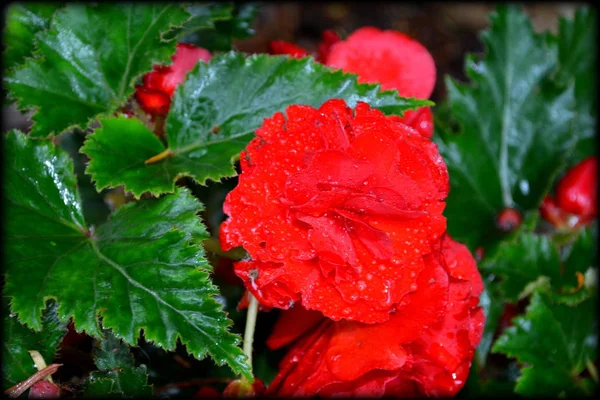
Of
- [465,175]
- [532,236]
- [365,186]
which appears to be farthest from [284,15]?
[365,186]

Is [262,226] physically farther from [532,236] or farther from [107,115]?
[532,236]

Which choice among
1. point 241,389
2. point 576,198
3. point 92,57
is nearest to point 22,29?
point 92,57

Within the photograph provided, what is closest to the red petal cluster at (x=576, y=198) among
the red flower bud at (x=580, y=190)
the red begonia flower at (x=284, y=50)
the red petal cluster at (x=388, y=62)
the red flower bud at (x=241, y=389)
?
the red flower bud at (x=580, y=190)

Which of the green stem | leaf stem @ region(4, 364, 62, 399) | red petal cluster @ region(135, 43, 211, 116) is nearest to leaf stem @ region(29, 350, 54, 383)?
leaf stem @ region(4, 364, 62, 399)

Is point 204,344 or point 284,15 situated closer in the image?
point 204,344

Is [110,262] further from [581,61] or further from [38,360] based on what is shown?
[581,61]

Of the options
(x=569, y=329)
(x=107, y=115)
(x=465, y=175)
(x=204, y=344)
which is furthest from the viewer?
(x=465, y=175)

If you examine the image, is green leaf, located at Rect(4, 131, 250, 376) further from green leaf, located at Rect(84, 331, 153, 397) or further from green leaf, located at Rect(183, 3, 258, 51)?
green leaf, located at Rect(183, 3, 258, 51)
